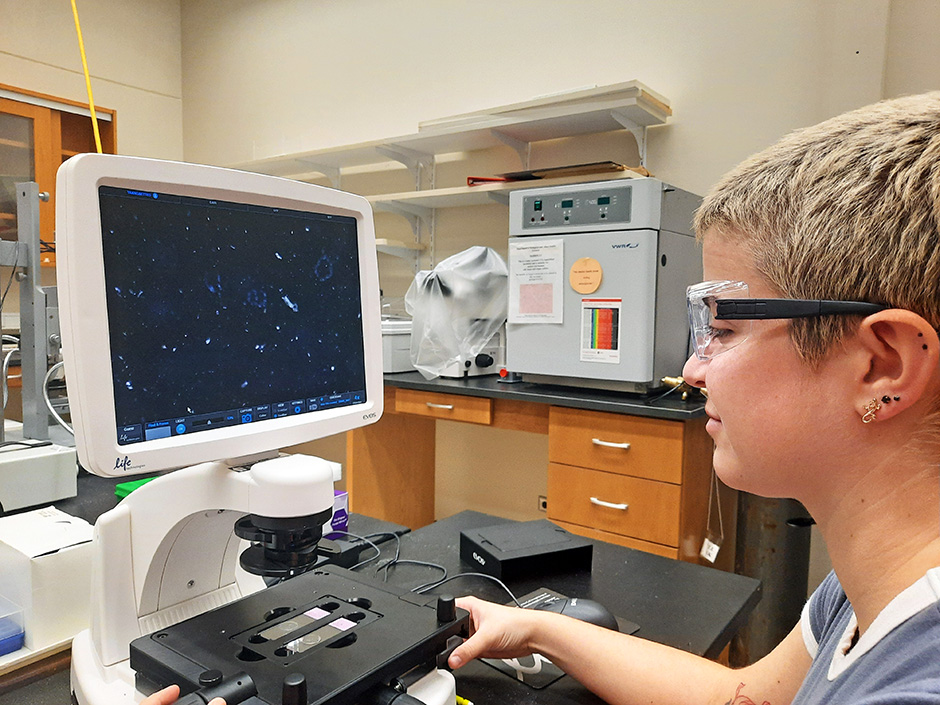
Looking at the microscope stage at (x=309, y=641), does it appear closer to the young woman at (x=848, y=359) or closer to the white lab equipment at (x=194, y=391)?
the white lab equipment at (x=194, y=391)

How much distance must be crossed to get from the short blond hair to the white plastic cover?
2.01 m

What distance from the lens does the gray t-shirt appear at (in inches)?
15.8

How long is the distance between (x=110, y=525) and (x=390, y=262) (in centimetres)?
297

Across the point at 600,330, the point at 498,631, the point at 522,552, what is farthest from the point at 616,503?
the point at 498,631

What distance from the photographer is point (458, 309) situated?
2.57 metres

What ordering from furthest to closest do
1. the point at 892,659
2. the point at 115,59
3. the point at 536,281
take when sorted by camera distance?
1. the point at 115,59
2. the point at 536,281
3. the point at 892,659

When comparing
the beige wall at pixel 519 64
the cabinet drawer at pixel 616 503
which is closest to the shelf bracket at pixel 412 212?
the beige wall at pixel 519 64

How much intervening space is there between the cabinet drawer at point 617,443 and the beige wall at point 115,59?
3668 mm

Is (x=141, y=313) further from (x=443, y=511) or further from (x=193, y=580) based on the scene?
(x=443, y=511)

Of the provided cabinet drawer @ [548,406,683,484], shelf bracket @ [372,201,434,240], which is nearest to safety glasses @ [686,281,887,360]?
cabinet drawer @ [548,406,683,484]

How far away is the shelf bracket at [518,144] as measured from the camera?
2.86 meters

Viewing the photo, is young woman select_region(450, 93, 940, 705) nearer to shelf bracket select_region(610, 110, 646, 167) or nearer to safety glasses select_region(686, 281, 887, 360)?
safety glasses select_region(686, 281, 887, 360)

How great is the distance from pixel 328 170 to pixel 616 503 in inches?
104

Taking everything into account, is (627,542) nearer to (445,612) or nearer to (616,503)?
(616,503)
